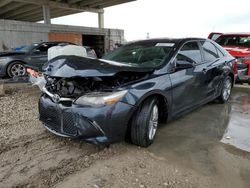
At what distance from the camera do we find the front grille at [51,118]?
3100 mm

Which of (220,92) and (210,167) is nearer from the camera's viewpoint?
(210,167)

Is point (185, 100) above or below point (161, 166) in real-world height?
above

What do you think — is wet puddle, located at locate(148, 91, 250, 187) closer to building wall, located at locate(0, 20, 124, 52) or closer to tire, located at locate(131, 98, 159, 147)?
tire, located at locate(131, 98, 159, 147)

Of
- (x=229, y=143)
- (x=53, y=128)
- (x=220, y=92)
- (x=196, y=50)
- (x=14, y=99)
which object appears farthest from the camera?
(x=14, y=99)

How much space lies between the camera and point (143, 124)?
10.2 feet

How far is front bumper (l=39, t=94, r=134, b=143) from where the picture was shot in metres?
2.82

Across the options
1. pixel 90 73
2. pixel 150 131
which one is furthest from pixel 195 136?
pixel 90 73

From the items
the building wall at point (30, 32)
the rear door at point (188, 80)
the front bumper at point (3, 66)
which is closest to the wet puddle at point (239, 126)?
the rear door at point (188, 80)

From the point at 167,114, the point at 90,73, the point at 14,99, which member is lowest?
the point at 14,99

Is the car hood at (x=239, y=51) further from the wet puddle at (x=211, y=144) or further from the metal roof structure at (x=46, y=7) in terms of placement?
the metal roof structure at (x=46, y=7)

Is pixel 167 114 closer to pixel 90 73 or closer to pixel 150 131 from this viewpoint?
pixel 150 131

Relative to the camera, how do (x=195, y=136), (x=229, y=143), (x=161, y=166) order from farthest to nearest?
(x=195, y=136) < (x=229, y=143) < (x=161, y=166)

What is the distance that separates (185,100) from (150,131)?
96cm

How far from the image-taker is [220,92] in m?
5.24
